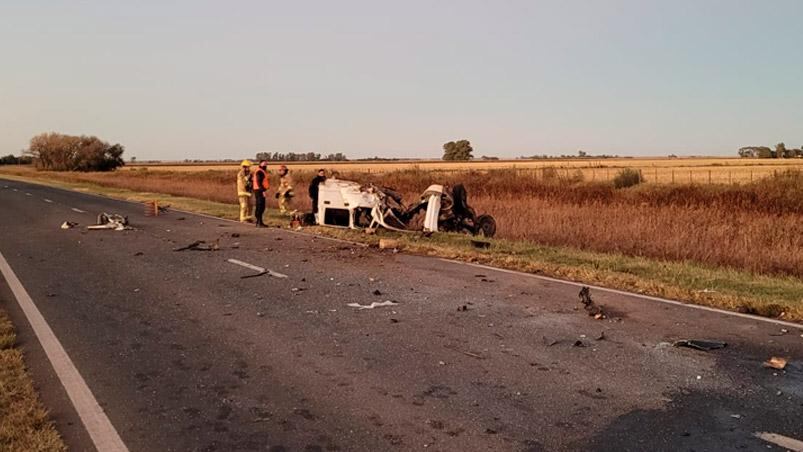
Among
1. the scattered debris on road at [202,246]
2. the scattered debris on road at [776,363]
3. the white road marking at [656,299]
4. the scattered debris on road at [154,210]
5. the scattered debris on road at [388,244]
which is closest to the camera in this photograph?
the scattered debris on road at [776,363]

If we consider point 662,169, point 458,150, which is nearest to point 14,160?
point 458,150

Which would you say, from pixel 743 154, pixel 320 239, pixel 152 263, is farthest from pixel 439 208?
pixel 743 154

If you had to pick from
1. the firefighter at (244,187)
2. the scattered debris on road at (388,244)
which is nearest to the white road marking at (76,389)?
the scattered debris on road at (388,244)

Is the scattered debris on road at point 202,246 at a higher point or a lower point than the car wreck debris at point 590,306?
higher

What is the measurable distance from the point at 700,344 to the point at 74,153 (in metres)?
120

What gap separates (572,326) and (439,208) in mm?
9066

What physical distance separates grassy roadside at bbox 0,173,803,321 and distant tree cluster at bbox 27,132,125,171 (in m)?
109

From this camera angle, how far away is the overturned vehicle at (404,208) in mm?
15795

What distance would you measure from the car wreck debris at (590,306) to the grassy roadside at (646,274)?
1176 mm

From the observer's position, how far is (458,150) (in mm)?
130875

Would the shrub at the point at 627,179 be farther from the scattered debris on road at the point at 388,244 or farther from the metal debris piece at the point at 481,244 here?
the scattered debris on road at the point at 388,244

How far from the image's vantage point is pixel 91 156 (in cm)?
10912

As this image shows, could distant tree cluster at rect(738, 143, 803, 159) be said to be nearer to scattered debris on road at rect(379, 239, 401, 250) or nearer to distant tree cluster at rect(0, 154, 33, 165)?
scattered debris on road at rect(379, 239, 401, 250)

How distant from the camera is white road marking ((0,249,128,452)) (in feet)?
13.5
